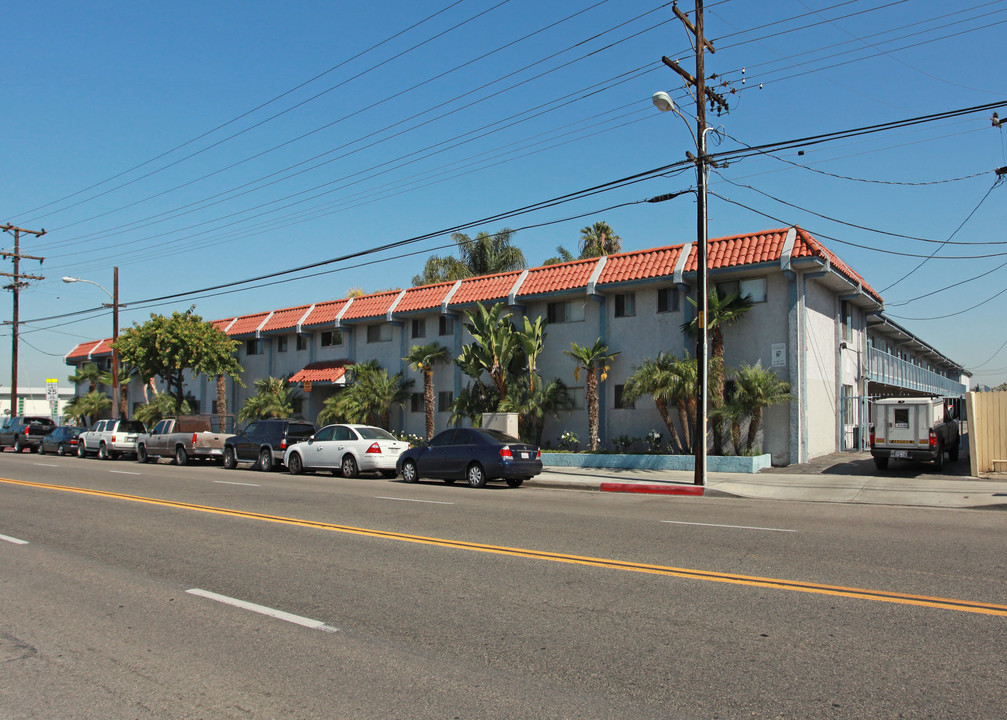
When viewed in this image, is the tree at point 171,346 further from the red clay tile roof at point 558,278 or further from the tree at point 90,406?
the red clay tile roof at point 558,278

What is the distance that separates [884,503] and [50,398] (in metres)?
49.5

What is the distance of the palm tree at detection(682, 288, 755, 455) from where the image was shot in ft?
74.5

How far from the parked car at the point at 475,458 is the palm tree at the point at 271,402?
18921 millimetres

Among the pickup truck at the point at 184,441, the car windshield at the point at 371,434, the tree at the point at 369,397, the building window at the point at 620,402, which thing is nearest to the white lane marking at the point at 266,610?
the car windshield at the point at 371,434

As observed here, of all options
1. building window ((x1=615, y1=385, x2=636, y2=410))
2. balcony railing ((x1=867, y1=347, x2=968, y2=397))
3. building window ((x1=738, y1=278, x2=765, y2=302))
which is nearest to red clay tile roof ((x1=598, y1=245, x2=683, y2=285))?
building window ((x1=738, y1=278, x2=765, y2=302))

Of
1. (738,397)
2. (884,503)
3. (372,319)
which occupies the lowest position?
(884,503)

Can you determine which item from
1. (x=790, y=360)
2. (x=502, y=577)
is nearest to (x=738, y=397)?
(x=790, y=360)

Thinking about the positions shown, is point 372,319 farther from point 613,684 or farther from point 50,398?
point 613,684

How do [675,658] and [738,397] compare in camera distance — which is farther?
[738,397]

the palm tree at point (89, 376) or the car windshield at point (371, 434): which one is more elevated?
the palm tree at point (89, 376)

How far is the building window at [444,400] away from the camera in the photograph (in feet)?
105

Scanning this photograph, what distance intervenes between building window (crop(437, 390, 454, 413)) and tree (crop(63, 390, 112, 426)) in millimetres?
29487

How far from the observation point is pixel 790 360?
75.4 feet

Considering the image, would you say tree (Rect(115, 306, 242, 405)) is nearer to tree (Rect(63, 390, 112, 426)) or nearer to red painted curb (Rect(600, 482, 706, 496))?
tree (Rect(63, 390, 112, 426))
